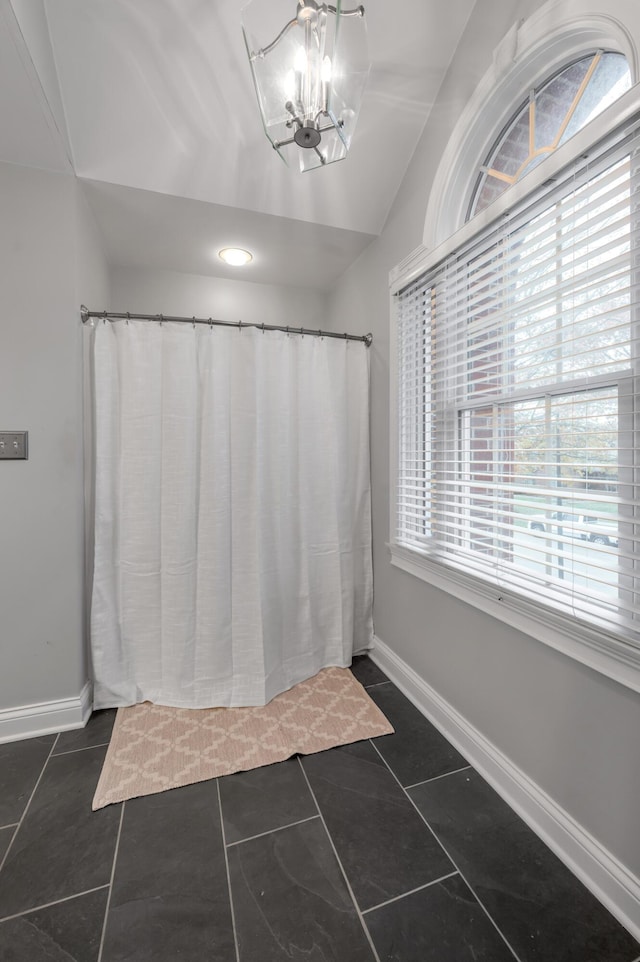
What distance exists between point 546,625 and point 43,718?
1910mm

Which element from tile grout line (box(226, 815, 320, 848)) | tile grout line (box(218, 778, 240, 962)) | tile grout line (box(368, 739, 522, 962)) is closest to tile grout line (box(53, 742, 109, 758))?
tile grout line (box(218, 778, 240, 962))

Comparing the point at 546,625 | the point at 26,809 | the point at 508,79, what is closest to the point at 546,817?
the point at 546,625

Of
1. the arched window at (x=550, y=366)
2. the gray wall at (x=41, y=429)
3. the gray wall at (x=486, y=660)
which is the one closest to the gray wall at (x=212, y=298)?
the gray wall at (x=486, y=660)

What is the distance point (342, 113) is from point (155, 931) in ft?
6.93

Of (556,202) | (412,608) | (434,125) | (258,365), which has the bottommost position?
(412,608)

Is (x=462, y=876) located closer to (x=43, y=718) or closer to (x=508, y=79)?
(x=43, y=718)

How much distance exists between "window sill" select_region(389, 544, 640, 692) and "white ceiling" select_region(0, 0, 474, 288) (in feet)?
5.61

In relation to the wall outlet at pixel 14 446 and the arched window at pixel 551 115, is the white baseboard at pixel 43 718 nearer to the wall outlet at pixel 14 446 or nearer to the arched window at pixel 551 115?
the wall outlet at pixel 14 446

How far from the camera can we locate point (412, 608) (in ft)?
6.08

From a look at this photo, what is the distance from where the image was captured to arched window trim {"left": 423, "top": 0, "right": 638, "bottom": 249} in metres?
1.06

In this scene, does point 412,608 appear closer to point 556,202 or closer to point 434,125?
point 556,202

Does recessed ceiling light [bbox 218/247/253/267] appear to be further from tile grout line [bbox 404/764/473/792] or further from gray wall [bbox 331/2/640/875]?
tile grout line [bbox 404/764/473/792]

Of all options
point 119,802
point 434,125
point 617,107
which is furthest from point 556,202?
point 119,802

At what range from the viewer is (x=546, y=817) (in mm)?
1174
